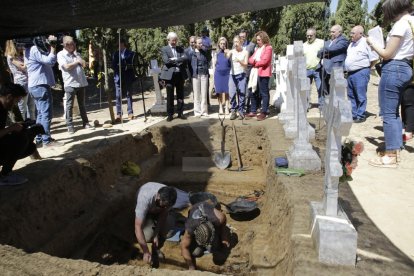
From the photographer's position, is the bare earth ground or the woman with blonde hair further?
the woman with blonde hair

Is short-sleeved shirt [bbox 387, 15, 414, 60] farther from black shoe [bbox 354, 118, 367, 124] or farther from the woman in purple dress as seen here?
the woman in purple dress

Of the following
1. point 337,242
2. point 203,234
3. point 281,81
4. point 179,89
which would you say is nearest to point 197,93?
point 179,89

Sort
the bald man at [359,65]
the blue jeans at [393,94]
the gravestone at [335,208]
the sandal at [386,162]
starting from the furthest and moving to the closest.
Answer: the bald man at [359,65] < the sandal at [386,162] < the blue jeans at [393,94] < the gravestone at [335,208]

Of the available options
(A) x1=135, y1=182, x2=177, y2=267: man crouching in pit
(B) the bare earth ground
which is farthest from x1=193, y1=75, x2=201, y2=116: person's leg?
(A) x1=135, y1=182, x2=177, y2=267: man crouching in pit

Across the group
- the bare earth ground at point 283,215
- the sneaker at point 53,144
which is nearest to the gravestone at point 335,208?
the bare earth ground at point 283,215

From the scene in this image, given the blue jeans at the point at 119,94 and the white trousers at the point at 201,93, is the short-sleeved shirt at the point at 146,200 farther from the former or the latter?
the blue jeans at the point at 119,94

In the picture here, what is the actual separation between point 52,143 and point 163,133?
227 cm

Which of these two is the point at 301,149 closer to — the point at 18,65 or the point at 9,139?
the point at 9,139

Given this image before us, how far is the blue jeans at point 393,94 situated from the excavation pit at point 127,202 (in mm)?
1610

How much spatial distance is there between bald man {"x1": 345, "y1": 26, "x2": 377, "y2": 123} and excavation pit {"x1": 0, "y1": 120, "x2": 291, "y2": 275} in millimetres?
1907

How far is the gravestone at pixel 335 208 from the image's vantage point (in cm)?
247

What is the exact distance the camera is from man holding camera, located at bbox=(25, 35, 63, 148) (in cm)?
575

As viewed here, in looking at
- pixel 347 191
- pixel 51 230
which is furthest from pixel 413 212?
pixel 51 230

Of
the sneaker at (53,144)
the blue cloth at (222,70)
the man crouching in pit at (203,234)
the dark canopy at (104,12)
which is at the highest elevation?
the dark canopy at (104,12)
